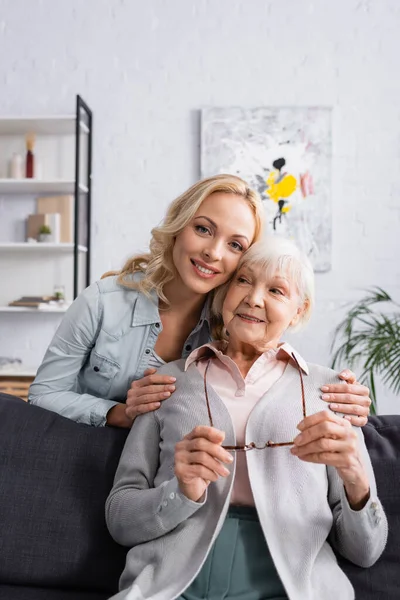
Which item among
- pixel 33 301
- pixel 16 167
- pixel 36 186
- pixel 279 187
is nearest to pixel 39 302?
pixel 33 301

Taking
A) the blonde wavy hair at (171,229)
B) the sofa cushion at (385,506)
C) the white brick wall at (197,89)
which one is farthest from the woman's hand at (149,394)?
the white brick wall at (197,89)

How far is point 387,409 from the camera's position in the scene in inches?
153

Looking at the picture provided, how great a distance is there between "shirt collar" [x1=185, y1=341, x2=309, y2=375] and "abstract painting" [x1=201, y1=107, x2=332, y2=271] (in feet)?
7.79

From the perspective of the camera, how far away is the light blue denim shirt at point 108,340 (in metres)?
1.84

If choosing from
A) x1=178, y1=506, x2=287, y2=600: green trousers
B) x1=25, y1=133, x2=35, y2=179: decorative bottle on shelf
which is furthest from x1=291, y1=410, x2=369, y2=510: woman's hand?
x1=25, y1=133, x2=35, y2=179: decorative bottle on shelf

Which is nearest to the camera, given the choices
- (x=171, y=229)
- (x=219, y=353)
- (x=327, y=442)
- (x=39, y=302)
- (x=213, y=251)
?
(x=327, y=442)

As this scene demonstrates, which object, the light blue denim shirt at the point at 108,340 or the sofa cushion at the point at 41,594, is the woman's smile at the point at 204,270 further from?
the sofa cushion at the point at 41,594

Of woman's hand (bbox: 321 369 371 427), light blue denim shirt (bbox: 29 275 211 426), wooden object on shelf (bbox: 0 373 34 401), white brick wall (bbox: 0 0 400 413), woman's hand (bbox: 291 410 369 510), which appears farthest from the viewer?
white brick wall (bbox: 0 0 400 413)

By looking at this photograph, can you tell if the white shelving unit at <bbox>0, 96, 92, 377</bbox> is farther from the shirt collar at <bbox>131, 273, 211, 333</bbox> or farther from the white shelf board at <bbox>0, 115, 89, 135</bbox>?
the shirt collar at <bbox>131, 273, 211, 333</bbox>

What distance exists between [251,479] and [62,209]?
2.92m

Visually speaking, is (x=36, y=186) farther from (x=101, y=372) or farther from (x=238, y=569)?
(x=238, y=569)

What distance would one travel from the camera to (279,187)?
155 inches

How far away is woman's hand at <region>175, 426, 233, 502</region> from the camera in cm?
121

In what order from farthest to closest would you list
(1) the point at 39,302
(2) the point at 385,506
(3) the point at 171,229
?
1. (1) the point at 39,302
2. (3) the point at 171,229
3. (2) the point at 385,506
